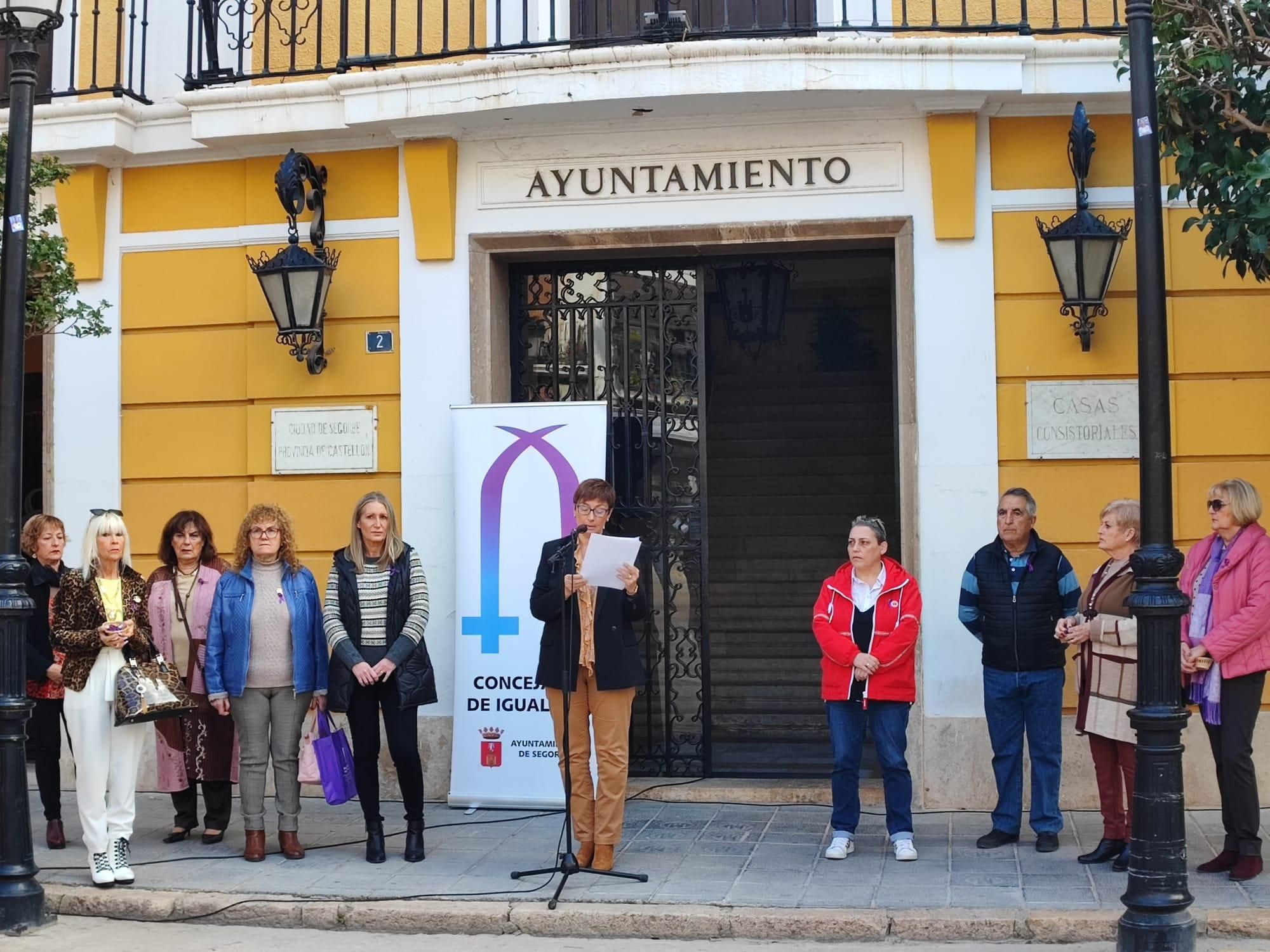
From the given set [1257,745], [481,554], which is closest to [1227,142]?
[1257,745]

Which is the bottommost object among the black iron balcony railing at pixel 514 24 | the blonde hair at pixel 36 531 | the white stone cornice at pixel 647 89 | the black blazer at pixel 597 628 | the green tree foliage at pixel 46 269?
the black blazer at pixel 597 628

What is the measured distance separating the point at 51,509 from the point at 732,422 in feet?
22.4

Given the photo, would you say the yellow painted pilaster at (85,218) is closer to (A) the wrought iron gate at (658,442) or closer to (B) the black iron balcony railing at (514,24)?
(B) the black iron balcony railing at (514,24)

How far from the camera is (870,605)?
7.29 m

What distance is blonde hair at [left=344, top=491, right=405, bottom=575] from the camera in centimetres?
737

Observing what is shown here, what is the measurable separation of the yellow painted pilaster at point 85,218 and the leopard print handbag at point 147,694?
3.50 meters

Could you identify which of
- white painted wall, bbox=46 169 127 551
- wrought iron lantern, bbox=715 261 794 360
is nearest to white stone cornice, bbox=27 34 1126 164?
white painted wall, bbox=46 169 127 551

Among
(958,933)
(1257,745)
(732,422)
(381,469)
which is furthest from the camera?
(732,422)

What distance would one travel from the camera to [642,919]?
20.4 ft

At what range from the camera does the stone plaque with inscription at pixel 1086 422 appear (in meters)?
8.36

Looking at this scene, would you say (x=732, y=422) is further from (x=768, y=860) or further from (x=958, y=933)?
(x=958, y=933)

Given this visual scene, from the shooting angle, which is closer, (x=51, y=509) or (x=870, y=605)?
(x=870, y=605)

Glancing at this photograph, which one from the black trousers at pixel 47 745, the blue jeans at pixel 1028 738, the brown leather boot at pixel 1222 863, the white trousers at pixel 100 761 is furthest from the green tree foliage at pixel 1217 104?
the black trousers at pixel 47 745

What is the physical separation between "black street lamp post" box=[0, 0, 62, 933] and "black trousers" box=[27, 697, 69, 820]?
4.70 ft
